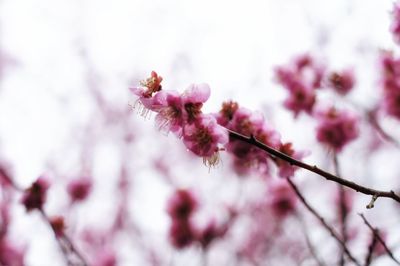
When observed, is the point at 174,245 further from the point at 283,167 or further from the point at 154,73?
the point at 154,73

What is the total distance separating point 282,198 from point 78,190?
9.47 feet

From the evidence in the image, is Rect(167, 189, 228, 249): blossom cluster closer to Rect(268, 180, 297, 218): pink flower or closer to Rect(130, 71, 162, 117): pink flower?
Rect(268, 180, 297, 218): pink flower

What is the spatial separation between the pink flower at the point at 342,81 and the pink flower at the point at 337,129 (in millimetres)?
1194

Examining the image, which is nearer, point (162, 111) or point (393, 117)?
point (162, 111)

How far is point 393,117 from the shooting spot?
4.72 meters

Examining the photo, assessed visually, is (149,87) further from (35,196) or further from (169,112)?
(35,196)

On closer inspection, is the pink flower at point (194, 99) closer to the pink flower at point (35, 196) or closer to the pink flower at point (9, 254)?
the pink flower at point (35, 196)

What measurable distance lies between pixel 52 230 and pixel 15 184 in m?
0.79

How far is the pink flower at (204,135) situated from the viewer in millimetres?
2381

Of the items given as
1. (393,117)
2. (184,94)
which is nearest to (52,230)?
(184,94)

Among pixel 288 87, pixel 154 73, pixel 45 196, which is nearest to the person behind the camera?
pixel 154 73

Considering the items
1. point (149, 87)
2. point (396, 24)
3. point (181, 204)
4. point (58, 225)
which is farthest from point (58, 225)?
point (396, 24)

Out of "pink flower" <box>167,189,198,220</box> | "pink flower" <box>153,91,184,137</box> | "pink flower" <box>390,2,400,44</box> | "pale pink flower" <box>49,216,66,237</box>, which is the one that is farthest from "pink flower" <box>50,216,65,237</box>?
"pink flower" <box>390,2,400,44</box>

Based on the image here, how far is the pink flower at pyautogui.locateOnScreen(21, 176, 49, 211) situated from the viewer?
14.1ft
